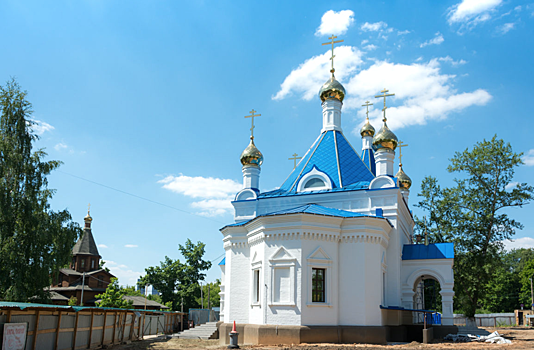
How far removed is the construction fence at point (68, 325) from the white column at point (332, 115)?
12.4 metres

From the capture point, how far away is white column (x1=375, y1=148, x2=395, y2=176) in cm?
1931

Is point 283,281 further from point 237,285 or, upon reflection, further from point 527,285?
point 527,285

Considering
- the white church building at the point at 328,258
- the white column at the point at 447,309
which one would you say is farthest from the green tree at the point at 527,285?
the white column at the point at 447,309

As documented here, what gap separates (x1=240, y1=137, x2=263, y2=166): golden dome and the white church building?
104 cm

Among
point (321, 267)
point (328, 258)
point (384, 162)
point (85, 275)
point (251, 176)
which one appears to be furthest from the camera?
point (85, 275)

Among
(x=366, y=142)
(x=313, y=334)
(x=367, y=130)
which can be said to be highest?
(x=367, y=130)

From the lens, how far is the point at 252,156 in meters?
22.2

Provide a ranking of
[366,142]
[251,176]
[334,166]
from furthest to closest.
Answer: [366,142]
[251,176]
[334,166]

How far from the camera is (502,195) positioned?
98.5 ft

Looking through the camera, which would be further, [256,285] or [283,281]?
[256,285]

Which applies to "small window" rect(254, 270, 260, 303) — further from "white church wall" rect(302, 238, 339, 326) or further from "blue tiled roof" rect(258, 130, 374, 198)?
"blue tiled roof" rect(258, 130, 374, 198)

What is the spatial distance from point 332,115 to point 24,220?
1448cm

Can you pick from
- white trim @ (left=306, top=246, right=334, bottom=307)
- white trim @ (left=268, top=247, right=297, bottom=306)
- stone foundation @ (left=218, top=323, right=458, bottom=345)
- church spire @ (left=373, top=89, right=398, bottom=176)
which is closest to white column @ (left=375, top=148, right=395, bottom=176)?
church spire @ (left=373, top=89, right=398, bottom=176)

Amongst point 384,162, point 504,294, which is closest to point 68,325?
point 384,162
